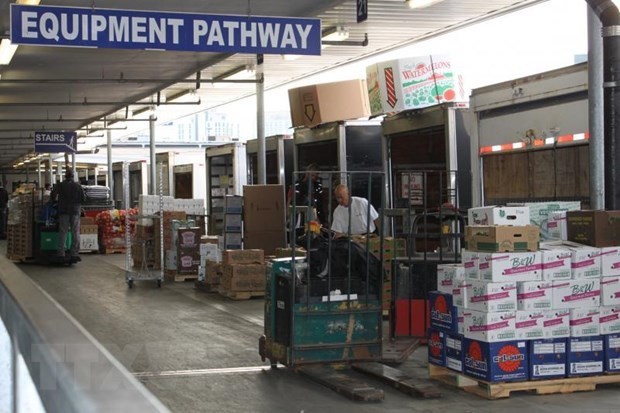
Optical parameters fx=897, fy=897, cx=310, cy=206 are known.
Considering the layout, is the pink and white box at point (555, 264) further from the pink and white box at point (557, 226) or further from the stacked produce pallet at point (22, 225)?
the stacked produce pallet at point (22, 225)

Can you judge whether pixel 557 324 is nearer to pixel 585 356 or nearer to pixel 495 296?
Result: pixel 585 356

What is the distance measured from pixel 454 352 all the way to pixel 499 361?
0.56 meters

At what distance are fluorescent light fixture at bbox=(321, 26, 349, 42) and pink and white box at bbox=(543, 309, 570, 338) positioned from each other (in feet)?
30.2

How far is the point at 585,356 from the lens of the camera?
805 cm

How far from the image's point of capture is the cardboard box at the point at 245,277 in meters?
14.8

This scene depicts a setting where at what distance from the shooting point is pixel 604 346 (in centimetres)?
812

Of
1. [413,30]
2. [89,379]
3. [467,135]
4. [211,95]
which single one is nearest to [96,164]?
[211,95]

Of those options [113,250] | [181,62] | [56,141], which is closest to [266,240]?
[181,62]

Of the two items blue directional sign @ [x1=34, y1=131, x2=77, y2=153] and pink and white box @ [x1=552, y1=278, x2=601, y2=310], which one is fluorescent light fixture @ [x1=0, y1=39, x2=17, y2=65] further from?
blue directional sign @ [x1=34, y1=131, x2=77, y2=153]

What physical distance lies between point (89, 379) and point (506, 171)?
9.20 meters

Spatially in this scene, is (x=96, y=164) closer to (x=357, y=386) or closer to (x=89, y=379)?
(x=357, y=386)

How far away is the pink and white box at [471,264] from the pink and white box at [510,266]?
2.2 inches

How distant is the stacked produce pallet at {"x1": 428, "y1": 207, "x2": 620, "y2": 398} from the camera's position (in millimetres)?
7793

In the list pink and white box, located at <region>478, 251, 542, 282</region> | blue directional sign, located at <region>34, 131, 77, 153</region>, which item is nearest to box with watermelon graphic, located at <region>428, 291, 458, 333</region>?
pink and white box, located at <region>478, 251, 542, 282</region>
